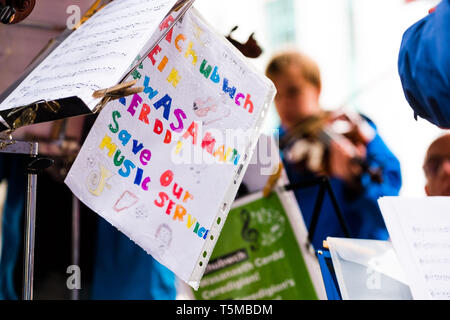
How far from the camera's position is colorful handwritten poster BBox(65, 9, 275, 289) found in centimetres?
98

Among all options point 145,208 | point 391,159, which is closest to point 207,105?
point 145,208

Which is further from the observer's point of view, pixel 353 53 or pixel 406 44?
pixel 353 53

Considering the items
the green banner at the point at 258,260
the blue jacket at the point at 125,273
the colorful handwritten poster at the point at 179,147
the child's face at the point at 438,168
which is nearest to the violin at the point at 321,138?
the child's face at the point at 438,168

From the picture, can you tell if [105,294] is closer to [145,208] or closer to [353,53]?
[145,208]

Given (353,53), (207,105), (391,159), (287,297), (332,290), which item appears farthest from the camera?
(353,53)

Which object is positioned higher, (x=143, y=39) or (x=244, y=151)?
(x=143, y=39)

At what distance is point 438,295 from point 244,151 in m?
0.46

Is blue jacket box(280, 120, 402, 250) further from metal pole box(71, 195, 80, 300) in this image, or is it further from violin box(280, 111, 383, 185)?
metal pole box(71, 195, 80, 300)

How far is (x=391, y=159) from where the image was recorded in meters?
1.70

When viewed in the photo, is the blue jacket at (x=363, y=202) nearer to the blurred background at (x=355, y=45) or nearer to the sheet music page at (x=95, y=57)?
the blurred background at (x=355, y=45)

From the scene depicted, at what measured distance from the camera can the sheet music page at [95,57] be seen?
0.81 metres

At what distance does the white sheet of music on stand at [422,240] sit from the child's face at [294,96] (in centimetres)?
94

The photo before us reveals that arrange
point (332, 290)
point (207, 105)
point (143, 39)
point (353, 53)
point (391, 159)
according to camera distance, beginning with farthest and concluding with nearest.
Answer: point (353, 53), point (391, 159), point (207, 105), point (332, 290), point (143, 39)

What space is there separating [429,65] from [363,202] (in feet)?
2.31
